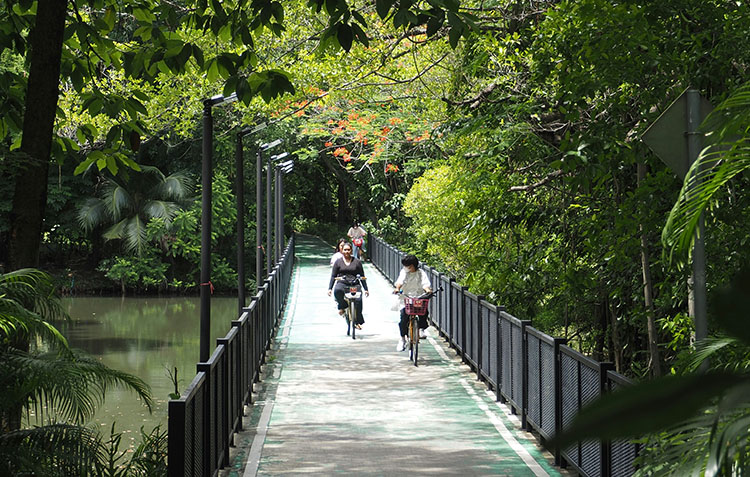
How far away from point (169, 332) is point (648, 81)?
26149 mm

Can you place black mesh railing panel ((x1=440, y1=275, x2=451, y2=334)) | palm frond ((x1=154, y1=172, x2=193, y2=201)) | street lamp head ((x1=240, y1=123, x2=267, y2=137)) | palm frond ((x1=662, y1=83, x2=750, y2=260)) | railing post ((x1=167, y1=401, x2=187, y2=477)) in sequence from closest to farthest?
palm frond ((x1=662, y1=83, x2=750, y2=260)), railing post ((x1=167, y1=401, x2=187, y2=477)), street lamp head ((x1=240, y1=123, x2=267, y2=137)), black mesh railing panel ((x1=440, y1=275, x2=451, y2=334)), palm frond ((x1=154, y1=172, x2=193, y2=201))

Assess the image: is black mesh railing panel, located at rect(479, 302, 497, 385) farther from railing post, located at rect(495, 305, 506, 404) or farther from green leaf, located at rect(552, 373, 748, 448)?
green leaf, located at rect(552, 373, 748, 448)

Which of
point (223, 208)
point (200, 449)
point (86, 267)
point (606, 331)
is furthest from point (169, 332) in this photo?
point (200, 449)

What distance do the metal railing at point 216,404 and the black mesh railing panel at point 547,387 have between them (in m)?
3.27

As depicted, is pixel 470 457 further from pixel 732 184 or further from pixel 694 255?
pixel 694 255

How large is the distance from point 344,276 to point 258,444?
11.1 metres

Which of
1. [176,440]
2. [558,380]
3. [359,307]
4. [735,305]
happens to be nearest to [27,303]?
[176,440]

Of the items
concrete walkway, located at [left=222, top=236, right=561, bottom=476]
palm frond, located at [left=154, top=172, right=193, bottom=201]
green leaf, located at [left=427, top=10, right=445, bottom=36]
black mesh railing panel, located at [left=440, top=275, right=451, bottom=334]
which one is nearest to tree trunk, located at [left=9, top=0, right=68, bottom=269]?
green leaf, located at [left=427, top=10, right=445, bottom=36]

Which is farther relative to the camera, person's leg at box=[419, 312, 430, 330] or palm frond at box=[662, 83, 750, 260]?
person's leg at box=[419, 312, 430, 330]

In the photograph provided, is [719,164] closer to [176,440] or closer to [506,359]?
[176,440]

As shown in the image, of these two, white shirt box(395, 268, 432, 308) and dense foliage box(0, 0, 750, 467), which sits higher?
dense foliage box(0, 0, 750, 467)

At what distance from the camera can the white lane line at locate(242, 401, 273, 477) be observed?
955 cm

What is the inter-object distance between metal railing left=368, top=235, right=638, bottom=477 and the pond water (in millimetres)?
5055

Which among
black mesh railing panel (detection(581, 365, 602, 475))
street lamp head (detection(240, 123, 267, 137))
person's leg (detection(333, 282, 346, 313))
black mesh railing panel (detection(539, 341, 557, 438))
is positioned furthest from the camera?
person's leg (detection(333, 282, 346, 313))
